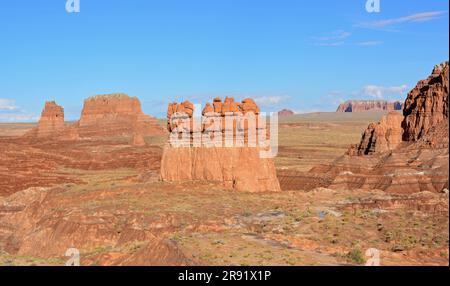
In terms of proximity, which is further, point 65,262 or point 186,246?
point 65,262

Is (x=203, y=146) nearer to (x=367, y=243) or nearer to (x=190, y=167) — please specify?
(x=190, y=167)

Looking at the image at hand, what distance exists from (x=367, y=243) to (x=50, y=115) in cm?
14206

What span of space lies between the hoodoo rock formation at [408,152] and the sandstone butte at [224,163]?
479 inches

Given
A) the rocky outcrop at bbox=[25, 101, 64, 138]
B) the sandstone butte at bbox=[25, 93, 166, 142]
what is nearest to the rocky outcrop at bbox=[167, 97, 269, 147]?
the rocky outcrop at bbox=[25, 101, 64, 138]

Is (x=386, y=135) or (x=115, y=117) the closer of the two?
(x=386, y=135)

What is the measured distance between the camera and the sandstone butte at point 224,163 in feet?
152

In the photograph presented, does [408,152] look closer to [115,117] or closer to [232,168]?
[232,168]

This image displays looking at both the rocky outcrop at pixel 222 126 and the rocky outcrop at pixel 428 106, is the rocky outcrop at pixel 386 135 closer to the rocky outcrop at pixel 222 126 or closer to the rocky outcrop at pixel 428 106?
the rocky outcrop at pixel 428 106

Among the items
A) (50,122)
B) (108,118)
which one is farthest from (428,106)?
(108,118)

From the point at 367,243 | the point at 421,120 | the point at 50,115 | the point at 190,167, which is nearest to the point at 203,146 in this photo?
the point at 190,167

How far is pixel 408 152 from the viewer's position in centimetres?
5703

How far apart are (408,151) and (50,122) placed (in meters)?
120

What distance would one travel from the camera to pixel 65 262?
25.7 metres

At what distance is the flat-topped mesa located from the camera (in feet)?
574
